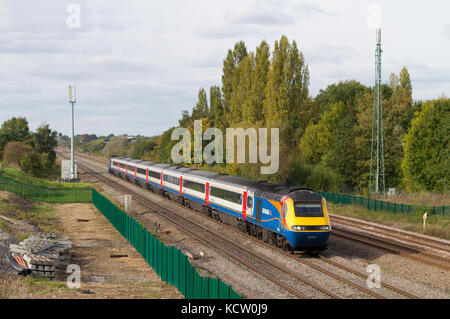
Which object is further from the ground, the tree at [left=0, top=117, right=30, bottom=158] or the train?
the tree at [left=0, top=117, right=30, bottom=158]

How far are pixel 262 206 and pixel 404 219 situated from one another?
556 inches

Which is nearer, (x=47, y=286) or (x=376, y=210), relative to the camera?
(x=47, y=286)

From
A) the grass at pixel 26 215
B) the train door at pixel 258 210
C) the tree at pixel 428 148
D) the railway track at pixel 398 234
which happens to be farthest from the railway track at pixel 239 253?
the tree at pixel 428 148

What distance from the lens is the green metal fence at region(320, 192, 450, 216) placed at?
34375 mm

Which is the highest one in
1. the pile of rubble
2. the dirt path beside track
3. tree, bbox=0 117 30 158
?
tree, bbox=0 117 30 158

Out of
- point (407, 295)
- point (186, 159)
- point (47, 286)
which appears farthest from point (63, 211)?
point (186, 159)

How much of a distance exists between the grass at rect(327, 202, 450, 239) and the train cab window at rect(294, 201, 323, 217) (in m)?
11.4

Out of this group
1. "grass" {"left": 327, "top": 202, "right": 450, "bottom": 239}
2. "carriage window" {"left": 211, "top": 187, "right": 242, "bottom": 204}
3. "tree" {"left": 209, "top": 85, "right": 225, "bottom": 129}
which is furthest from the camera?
"tree" {"left": 209, "top": 85, "right": 225, "bottom": 129}

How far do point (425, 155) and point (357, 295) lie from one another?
4330cm

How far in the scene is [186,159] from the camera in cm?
8488

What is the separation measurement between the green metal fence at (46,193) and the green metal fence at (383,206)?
2450cm

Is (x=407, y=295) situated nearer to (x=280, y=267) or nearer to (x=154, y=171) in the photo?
(x=280, y=267)

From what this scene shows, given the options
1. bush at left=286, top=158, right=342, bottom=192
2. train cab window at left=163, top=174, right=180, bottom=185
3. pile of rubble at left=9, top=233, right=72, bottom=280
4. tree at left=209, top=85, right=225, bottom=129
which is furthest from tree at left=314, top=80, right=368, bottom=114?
pile of rubble at left=9, top=233, right=72, bottom=280

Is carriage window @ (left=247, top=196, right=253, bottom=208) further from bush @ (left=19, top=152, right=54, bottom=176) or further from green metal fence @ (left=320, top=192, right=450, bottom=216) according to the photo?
bush @ (left=19, top=152, right=54, bottom=176)
